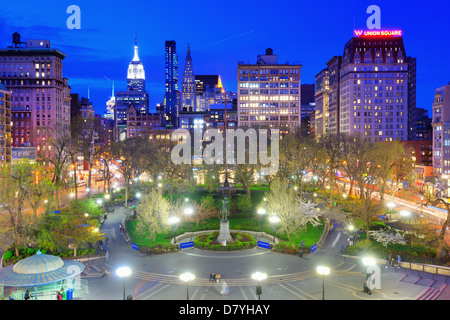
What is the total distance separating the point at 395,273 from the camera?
33531 millimetres

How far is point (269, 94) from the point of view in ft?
525

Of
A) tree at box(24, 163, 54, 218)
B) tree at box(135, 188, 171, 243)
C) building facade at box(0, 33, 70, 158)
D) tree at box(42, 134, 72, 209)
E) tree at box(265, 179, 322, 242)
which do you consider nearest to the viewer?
tree at box(24, 163, 54, 218)

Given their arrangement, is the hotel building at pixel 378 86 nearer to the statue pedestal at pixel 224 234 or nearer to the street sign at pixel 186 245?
the statue pedestal at pixel 224 234

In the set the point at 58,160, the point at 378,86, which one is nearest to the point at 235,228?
the point at 58,160

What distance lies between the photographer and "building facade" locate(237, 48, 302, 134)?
158875mm

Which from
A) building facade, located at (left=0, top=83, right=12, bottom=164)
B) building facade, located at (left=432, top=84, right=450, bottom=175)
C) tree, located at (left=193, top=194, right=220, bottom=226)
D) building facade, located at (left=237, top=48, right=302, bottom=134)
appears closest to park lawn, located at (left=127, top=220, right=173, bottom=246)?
tree, located at (left=193, top=194, right=220, bottom=226)

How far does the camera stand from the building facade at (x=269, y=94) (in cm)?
15888

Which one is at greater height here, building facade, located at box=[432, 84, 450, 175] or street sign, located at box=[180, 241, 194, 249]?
building facade, located at box=[432, 84, 450, 175]

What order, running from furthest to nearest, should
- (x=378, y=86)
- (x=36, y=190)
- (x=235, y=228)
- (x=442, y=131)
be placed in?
1. (x=378, y=86)
2. (x=442, y=131)
3. (x=235, y=228)
4. (x=36, y=190)

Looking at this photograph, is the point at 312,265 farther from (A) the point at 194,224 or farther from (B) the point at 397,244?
(A) the point at 194,224

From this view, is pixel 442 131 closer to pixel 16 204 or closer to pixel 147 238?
pixel 147 238

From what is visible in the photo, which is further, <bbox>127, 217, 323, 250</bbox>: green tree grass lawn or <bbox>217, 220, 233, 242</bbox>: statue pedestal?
<bbox>127, 217, 323, 250</bbox>: green tree grass lawn

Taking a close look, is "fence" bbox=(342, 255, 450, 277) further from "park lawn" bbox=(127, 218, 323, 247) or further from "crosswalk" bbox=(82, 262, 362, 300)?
"park lawn" bbox=(127, 218, 323, 247)

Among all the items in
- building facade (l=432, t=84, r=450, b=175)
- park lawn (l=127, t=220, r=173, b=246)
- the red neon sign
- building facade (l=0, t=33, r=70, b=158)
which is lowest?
park lawn (l=127, t=220, r=173, b=246)
